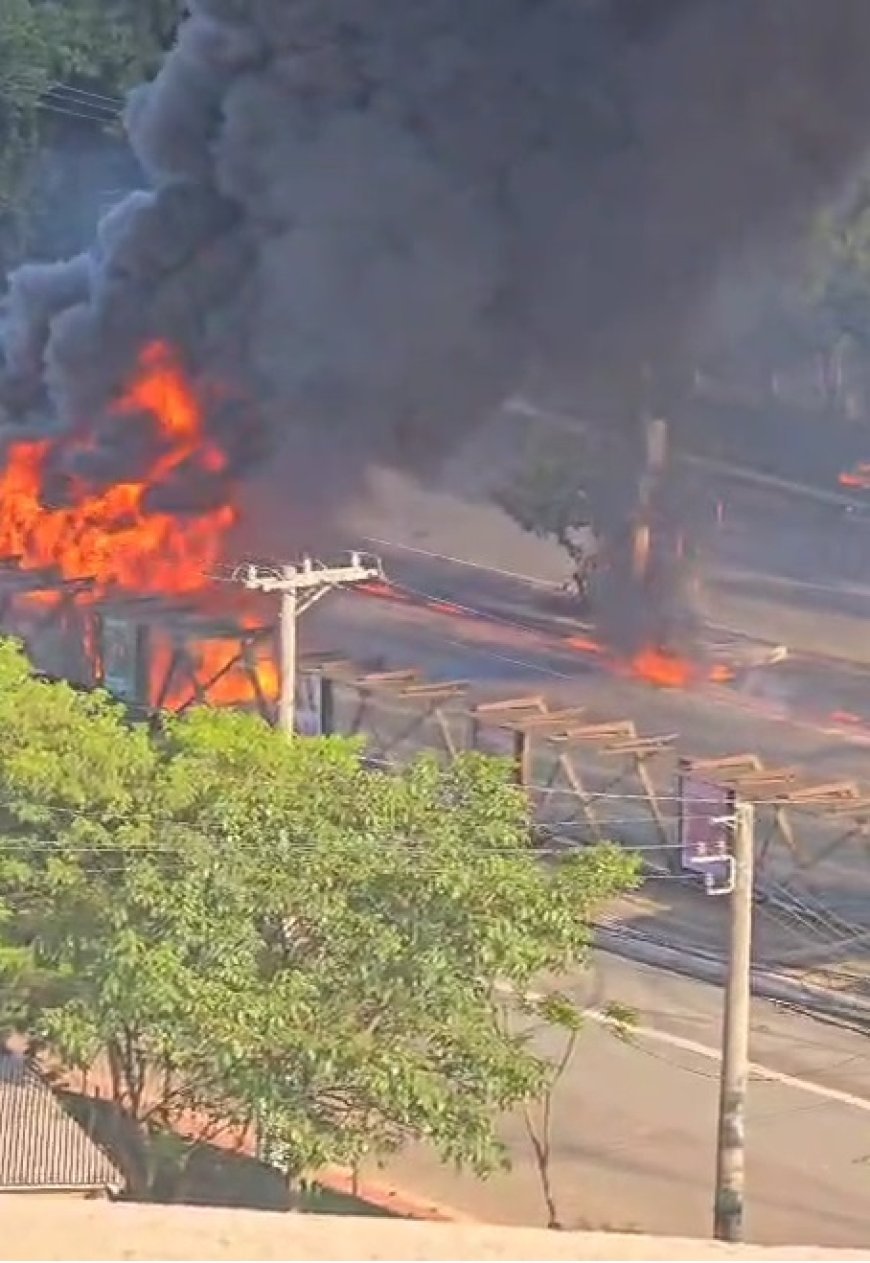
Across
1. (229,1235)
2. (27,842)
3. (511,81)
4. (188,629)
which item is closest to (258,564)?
(188,629)

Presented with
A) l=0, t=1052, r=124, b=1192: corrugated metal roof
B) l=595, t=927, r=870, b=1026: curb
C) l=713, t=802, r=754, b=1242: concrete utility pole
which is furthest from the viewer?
A: l=595, t=927, r=870, b=1026: curb

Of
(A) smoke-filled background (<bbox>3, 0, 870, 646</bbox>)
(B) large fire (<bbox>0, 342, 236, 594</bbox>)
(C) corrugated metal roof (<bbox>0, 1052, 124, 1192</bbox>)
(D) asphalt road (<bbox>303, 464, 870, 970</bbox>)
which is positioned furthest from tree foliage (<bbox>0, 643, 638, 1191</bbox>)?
(A) smoke-filled background (<bbox>3, 0, 870, 646</bbox>)

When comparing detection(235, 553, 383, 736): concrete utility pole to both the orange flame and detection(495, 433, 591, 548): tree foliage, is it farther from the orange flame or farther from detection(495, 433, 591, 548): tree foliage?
detection(495, 433, 591, 548): tree foliage

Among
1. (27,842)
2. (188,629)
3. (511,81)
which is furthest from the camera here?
(511,81)

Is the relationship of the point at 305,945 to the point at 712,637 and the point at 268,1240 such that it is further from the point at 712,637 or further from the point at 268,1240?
the point at 712,637

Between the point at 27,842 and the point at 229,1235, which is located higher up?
the point at 27,842

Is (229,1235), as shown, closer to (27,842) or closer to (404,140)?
(27,842)
